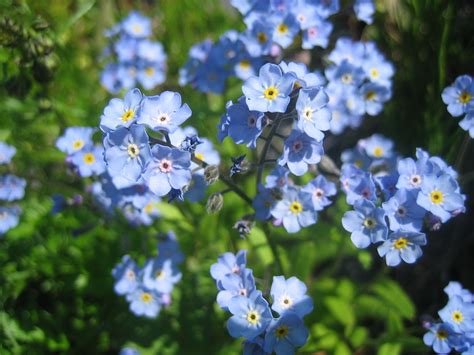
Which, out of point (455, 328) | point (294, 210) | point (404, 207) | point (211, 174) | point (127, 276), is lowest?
point (127, 276)

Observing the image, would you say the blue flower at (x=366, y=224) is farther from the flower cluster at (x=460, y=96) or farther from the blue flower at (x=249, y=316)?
the flower cluster at (x=460, y=96)

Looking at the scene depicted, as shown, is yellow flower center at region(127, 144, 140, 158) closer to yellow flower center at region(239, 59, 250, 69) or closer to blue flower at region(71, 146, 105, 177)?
blue flower at region(71, 146, 105, 177)

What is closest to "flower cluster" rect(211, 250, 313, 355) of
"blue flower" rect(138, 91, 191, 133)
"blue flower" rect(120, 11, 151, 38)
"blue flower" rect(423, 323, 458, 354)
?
"blue flower" rect(423, 323, 458, 354)

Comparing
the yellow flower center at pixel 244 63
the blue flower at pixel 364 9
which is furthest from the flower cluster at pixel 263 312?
the blue flower at pixel 364 9

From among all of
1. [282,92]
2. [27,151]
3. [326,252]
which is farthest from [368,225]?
[27,151]

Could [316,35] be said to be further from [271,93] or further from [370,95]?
[271,93]

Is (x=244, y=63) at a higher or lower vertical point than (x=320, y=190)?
higher

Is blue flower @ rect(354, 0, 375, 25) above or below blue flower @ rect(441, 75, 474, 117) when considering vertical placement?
above

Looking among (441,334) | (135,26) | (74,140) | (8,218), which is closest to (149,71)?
(135,26)
